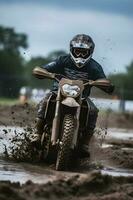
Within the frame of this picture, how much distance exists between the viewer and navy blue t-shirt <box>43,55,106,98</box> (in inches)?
506

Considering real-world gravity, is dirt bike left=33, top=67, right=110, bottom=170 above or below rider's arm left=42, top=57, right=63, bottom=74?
below

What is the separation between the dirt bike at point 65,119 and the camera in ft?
39.2

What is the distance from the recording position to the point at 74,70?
507 inches

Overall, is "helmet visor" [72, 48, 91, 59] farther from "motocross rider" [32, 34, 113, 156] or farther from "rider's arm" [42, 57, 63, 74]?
"rider's arm" [42, 57, 63, 74]

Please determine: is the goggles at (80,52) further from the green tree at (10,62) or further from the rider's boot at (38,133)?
the green tree at (10,62)

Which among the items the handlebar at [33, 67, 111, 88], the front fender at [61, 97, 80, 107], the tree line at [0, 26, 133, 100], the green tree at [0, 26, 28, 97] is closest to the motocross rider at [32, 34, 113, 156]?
the handlebar at [33, 67, 111, 88]

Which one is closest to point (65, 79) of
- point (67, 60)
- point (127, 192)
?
point (67, 60)

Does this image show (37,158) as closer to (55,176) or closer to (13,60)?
(55,176)

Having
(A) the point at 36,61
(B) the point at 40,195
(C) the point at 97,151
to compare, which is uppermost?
(B) the point at 40,195

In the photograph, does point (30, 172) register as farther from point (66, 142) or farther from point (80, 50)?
point (80, 50)

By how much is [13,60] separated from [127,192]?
8856cm

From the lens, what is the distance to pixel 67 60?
12.9 meters

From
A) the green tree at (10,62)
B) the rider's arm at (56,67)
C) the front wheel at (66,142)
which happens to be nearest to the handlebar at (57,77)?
the rider's arm at (56,67)

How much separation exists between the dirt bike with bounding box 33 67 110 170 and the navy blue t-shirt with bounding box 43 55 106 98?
0.18 meters
